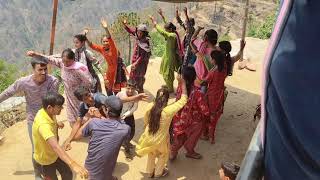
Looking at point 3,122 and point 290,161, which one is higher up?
point 290,161

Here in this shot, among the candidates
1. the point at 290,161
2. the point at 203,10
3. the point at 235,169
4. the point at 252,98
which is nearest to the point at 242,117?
the point at 252,98

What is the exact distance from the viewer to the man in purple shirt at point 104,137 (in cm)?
405

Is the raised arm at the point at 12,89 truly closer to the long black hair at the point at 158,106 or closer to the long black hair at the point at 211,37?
the long black hair at the point at 158,106

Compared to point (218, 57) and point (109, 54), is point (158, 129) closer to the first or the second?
point (218, 57)

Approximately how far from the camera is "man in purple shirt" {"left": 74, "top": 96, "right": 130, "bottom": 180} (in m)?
4.05

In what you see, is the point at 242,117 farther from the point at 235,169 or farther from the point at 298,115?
the point at 298,115

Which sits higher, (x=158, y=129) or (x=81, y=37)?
(x=81, y=37)

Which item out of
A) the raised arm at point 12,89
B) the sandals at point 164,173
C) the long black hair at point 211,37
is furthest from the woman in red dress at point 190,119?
the raised arm at point 12,89

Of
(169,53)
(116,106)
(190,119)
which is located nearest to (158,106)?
(116,106)

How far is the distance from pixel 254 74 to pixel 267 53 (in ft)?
27.7

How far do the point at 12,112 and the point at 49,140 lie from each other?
152 inches

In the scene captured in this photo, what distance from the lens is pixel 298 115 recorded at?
0.92m

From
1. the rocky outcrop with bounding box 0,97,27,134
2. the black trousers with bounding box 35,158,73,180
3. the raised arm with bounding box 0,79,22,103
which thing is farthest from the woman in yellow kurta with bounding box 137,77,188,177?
the rocky outcrop with bounding box 0,97,27,134

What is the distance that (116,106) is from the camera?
411 cm
